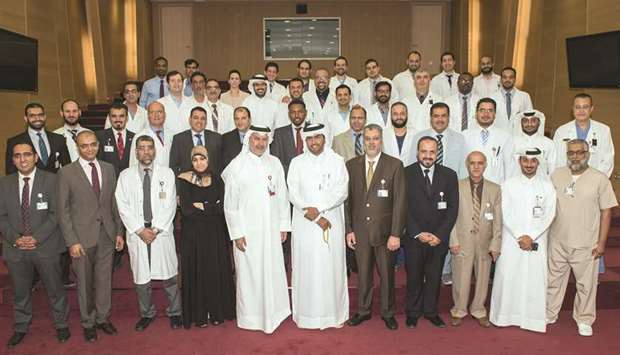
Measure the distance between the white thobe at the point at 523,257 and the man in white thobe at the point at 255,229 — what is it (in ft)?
6.67

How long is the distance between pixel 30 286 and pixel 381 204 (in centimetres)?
311

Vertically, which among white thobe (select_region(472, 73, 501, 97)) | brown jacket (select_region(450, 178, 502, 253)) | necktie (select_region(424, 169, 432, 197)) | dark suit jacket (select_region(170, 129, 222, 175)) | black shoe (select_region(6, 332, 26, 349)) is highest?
white thobe (select_region(472, 73, 501, 97))

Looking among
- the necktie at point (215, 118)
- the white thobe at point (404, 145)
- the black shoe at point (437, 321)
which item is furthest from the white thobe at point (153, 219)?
the black shoe at point (437, 321)

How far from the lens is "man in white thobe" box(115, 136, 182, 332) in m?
4.71

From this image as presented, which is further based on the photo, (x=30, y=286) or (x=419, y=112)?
Answer: (x=419, y=112)

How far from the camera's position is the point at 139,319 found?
5180mm

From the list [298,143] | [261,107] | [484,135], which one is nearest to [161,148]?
[298,143]

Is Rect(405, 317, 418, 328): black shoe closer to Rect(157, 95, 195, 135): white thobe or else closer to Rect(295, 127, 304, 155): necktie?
Rect(295, 127, 304, 155): necktie

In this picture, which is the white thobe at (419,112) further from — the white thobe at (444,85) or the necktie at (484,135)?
the white thobe at (444,85)

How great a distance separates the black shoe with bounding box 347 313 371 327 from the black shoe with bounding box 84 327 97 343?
87.8 inches

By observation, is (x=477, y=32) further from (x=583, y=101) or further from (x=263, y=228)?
(x=263, y=228)

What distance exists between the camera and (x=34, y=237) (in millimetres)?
4500

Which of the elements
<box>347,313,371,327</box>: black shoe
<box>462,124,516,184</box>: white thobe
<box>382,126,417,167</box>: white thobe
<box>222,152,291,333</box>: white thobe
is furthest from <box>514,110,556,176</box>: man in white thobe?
<box>222,152,291,333</box>: white thobe

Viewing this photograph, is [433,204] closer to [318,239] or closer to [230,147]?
[318,239]
